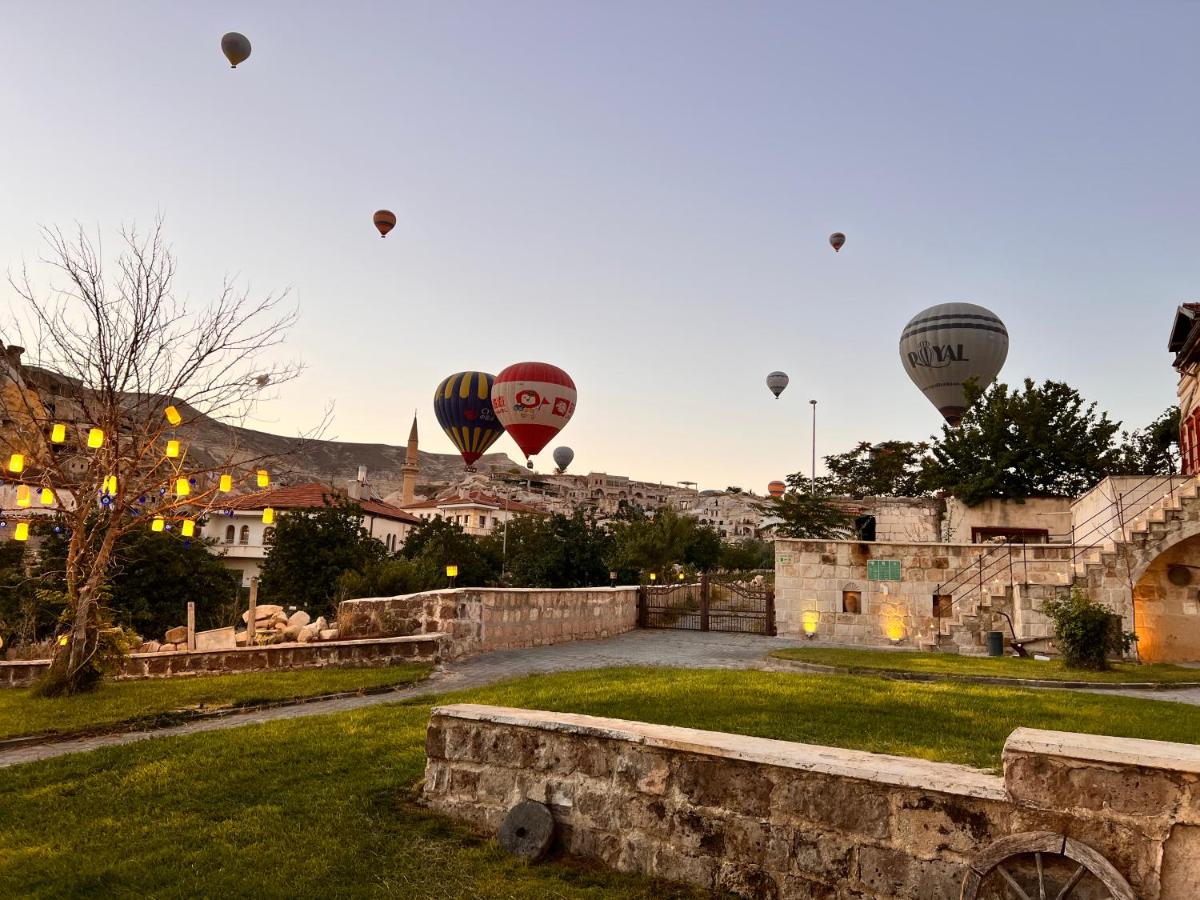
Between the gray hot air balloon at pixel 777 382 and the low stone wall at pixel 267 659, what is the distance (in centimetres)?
4201

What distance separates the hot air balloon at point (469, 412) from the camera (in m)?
31.5

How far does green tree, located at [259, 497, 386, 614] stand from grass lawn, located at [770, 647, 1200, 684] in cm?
1585

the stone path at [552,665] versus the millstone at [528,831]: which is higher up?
the millstone at [528,831]

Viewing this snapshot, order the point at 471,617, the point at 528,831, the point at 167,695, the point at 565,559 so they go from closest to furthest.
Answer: the point at 528,831 → the point at 167,695 → the point at 471,617 → the point at 565,559

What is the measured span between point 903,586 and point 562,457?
60.8m

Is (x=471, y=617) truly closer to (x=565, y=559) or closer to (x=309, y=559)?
(x=309, y=559)

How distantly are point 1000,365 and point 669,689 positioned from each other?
91.0 ft

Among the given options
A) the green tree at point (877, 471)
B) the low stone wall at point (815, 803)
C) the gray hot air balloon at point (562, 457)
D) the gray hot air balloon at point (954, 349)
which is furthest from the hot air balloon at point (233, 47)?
the gray hot air balloon at point (562, 457)

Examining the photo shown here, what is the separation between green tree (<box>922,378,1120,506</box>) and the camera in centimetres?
2456

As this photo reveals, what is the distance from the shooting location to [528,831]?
14.6 feet

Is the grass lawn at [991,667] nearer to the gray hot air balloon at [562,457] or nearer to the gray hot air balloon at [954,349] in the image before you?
the gray hot air balloon at [954,349]

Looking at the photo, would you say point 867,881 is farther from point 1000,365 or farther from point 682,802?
point 1000,365

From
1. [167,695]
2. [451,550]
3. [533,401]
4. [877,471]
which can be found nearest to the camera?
[167,695]

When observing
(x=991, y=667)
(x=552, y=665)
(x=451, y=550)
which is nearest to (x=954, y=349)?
(x=991, y=667)
